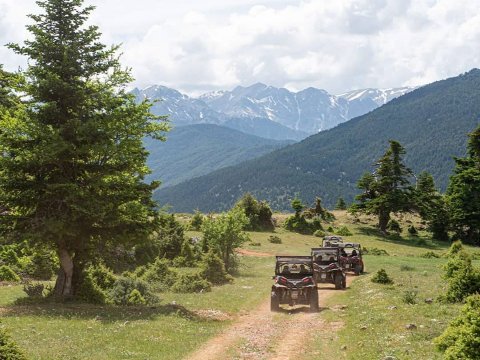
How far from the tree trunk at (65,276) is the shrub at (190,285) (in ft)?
30.1

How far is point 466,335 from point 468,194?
67321 mm

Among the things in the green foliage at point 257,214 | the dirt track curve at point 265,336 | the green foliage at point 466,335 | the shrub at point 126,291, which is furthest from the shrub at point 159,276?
the green foliage at point 257,214

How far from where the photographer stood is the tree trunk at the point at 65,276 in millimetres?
24984

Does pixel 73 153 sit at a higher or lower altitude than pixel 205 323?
higher

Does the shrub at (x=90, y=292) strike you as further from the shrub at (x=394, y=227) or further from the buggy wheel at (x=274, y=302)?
the shrub at (x=394, y=227)

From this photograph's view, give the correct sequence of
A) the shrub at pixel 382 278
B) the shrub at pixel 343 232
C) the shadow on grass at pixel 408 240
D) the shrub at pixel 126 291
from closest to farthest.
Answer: the shrub at pixel 126 291
the shrub at pixel 382 278
the shadow on grass at pixel 408 240
the shrub at pixel 343 232

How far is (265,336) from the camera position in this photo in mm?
18938

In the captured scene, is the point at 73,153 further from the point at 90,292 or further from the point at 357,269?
the point at 357,269

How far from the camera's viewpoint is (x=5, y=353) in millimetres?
10156

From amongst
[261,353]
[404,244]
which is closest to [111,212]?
[261,353]

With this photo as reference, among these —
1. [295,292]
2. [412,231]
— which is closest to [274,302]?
[295,292]

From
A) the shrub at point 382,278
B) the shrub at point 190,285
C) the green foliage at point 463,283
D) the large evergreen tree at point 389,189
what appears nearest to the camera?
the green foliage at point 463,283

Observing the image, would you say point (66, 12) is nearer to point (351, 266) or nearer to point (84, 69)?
point (84, 69)

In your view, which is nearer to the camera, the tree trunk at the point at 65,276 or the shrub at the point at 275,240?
the tree trunk at the point at 65,276
